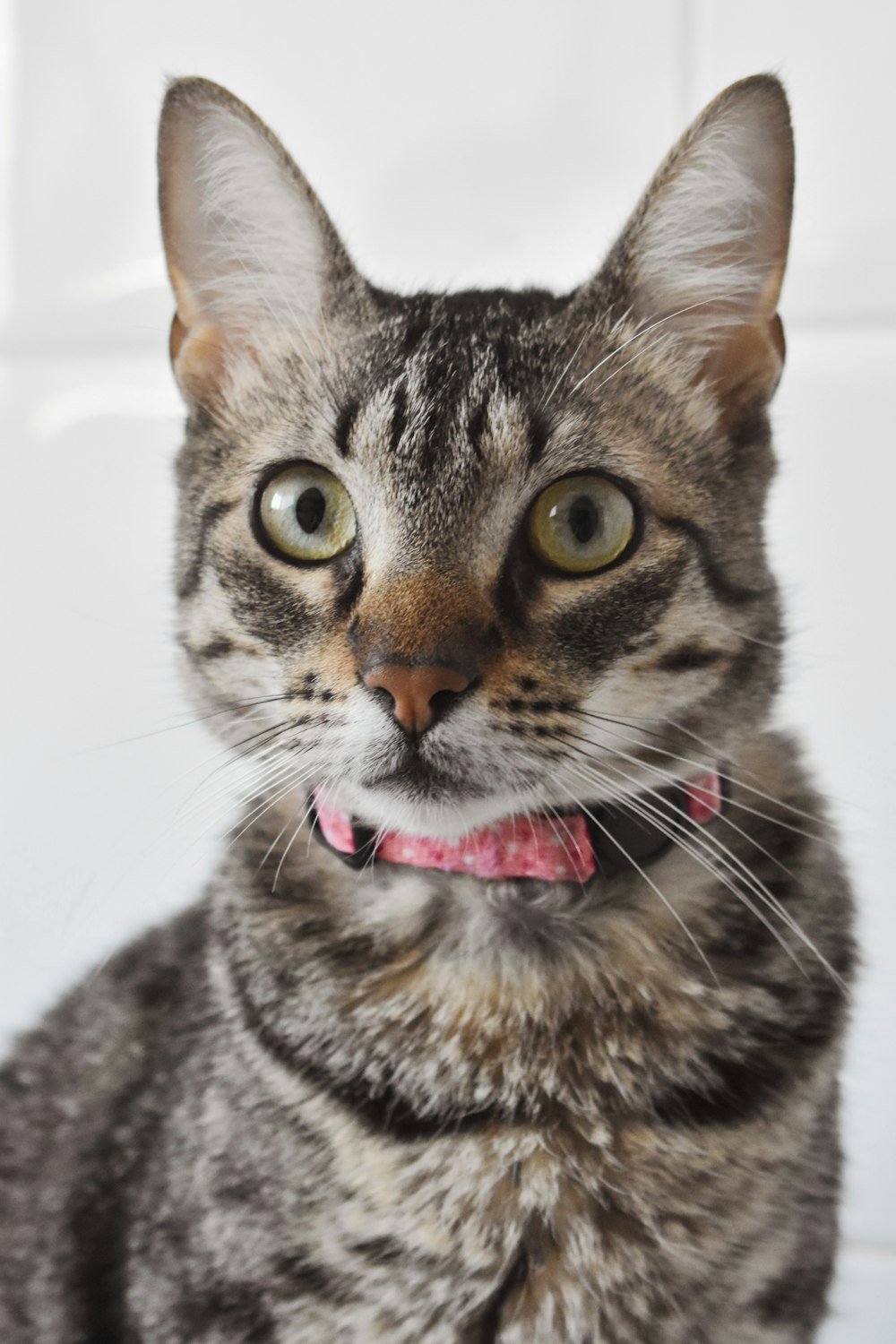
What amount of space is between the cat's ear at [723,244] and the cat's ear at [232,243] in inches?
6.7

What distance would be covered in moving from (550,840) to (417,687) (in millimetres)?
149

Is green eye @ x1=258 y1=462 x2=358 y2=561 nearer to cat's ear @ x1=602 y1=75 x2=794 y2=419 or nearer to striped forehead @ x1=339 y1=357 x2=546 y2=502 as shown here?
striped forehead @ x1=339 y1=357 x2=546 y2=502

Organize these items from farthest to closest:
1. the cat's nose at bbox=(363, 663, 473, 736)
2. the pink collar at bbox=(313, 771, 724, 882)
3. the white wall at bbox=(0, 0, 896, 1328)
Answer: the white wall at bbox=(0, 0, 896, 1328)
the pink collar at bbox=(313, 771, 724, 882)
the cat's nose at bbox=(363, 663, 473, 736)

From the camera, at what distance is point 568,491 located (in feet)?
2.04

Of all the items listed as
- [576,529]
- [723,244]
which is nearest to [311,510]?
[576,529]

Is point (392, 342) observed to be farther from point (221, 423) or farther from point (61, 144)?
point (61, 144)

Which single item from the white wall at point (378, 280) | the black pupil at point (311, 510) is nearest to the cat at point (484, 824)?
the black pupil at point (311, 510)

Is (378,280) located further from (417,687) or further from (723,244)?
(417,687)

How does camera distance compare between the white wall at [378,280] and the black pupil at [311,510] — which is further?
the white wall at [378,280]

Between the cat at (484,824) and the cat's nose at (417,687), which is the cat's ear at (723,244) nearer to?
the cat at (484,824)

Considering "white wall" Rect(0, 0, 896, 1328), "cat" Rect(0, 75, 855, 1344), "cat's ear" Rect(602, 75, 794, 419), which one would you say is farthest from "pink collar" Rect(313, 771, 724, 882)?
"cat's ear" Rect(602, 75, 794, 419)

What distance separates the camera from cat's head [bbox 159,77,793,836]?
23.0 inches

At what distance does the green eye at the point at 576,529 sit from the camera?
0.62 metres

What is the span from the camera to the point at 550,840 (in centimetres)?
65
